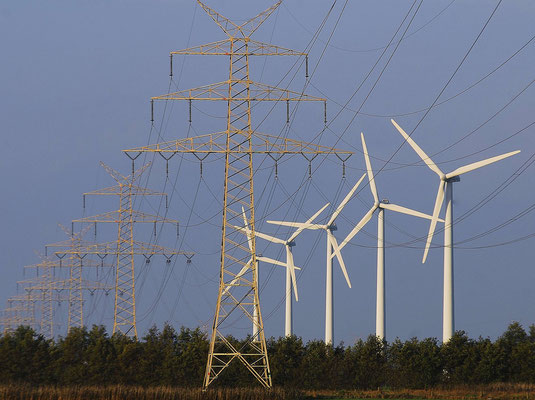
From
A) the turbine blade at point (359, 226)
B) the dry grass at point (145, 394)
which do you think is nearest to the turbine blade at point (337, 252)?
the turbine blade at point (359, 226)

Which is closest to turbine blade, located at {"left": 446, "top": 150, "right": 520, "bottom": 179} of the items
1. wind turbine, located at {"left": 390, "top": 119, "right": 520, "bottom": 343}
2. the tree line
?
wind turbine, located at {"left": 390, "top": 119, "right": 520, "bottom": 343}

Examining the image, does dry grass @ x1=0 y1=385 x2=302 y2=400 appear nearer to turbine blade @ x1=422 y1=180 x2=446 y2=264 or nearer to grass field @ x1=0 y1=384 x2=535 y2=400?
grass field @ x1=0 y1=384 x2=535 y2=400

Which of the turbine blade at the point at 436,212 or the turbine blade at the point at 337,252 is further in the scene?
the turbine blade at the point at 337,252

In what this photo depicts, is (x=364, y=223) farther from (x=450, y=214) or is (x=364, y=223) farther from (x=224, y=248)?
(x=224, y=248)

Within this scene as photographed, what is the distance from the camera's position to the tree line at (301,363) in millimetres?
98125

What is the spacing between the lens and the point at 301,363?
332 ft

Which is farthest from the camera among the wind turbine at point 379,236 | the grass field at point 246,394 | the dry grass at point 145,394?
the wind turbine at point 379,236

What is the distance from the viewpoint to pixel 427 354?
323 ft

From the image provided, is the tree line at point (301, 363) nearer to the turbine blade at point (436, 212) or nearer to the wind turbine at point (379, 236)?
the wind turbine at point (379, 236)

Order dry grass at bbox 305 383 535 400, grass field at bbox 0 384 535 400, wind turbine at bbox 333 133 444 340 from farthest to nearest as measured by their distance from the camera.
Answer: wind turbine at bbox 333 133 444 340 → dry grass at bbox 305 383 535 400 → grass field at bbox 0 384 535 400

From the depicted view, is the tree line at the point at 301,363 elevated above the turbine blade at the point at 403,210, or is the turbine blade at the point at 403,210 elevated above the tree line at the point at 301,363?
the turbine blade at the point at 403,210

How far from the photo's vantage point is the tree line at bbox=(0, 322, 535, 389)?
98.1 meters

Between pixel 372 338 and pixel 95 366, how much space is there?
26.8 meters

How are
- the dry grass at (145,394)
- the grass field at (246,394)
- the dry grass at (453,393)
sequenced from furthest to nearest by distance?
1. the dry grass at (453,393)
2. the grass field at (246,394)
3. the dry grass at (145,394)
